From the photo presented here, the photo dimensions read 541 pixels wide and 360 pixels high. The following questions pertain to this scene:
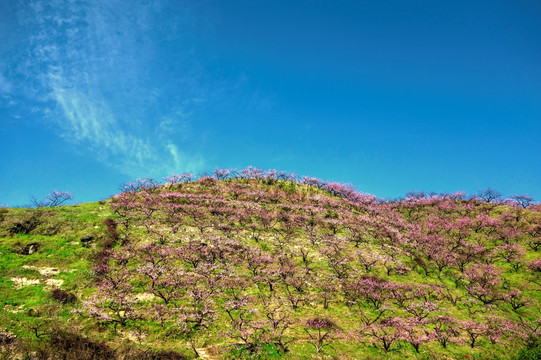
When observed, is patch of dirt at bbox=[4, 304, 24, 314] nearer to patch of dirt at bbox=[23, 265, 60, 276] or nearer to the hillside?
the hillside

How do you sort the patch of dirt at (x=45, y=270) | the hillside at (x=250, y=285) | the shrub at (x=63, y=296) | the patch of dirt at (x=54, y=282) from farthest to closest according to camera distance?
the patch of dirt at (x=45, y=270)
the patch of dirt at (x=54, y=282)
the shrub at (x=63, y=296)
the hillside at (x=250, y=285)

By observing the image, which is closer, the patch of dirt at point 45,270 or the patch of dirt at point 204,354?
the patch of dirt at point 204,354

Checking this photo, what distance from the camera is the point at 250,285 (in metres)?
27.0

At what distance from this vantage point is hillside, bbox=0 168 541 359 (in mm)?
18594

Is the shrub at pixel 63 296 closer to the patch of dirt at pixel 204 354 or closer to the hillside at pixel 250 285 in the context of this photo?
the hillside at pixel 250 285

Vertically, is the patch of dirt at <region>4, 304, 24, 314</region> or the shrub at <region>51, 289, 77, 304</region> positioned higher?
the shrub at <region>51, 289, 77, 304</region>

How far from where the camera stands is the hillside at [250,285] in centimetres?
1859

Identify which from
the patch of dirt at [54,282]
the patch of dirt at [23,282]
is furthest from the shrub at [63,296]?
the patch of dirt at [23,282]

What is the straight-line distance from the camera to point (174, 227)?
126 ft

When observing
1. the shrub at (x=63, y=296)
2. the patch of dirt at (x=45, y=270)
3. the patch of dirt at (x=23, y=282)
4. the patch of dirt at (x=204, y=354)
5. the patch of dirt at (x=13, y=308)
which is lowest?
the patch of dirt at (x=204, y=354)

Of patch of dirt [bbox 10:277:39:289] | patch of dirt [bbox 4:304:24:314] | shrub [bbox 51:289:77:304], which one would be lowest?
patch of dirt [bbox 4:304:24:314]

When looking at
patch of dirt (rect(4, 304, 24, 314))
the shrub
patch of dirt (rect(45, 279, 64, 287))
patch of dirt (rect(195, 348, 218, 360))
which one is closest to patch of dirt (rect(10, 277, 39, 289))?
patch of dirt (rect(45, 279, 64, 287))

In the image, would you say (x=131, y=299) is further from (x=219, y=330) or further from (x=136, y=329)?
(x=219, y=330)

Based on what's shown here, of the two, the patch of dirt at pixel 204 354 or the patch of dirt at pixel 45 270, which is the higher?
the patch of dirt at pixel 45 270
